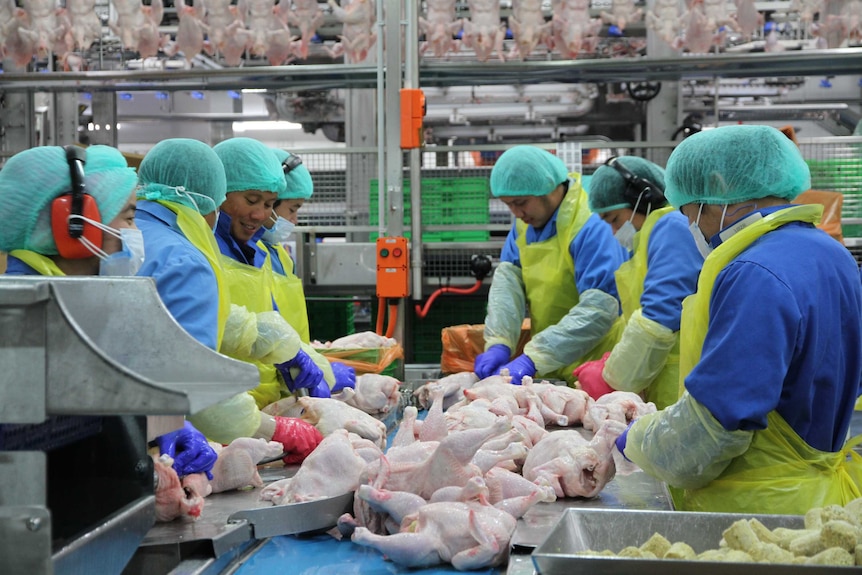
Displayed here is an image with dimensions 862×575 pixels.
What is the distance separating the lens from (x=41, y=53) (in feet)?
22.6

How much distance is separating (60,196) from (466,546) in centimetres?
141

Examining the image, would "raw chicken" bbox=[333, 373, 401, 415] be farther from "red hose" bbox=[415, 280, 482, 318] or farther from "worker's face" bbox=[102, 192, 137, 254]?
"red hose" bbox=[415, 280, 482, 318]

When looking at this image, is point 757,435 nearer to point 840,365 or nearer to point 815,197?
point 840,365

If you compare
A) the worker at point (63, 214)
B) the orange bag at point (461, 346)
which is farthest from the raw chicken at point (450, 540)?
the orange bag at point (461, 346)

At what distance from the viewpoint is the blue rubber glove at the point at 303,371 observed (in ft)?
13.2

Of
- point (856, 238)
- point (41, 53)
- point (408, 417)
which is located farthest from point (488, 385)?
point (41, 53)

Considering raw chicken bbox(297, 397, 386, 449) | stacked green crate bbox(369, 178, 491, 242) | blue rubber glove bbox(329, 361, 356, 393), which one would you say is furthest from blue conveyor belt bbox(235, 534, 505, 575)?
stacked green crate bbox(369, 178, 491, 242)

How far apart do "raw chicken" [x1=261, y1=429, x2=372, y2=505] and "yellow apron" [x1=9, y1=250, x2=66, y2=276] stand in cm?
91

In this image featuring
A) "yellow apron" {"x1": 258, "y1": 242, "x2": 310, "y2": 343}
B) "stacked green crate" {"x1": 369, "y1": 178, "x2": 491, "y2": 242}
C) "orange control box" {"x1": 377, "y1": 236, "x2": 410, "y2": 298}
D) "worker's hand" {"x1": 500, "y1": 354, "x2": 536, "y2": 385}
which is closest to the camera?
"yellow apron" {"x1": 258, "y1": 242, "x2": 310, "y2": 343}

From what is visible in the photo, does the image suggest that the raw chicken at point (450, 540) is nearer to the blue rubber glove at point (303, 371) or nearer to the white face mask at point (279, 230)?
the blue rubber glove at point (303, 371)

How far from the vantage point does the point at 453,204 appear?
6656 mm

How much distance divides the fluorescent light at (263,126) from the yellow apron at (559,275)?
11715 millimetres

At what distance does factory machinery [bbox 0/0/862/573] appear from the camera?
4.73 feet

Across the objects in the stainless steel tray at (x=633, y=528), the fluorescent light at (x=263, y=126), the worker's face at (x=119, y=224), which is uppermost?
the fluorescent light at (x=263, y=126)
